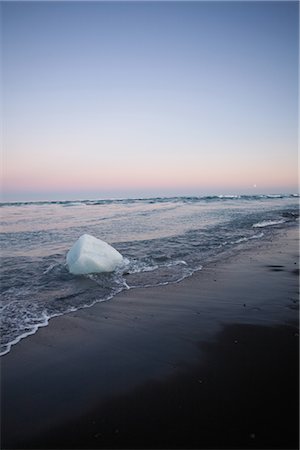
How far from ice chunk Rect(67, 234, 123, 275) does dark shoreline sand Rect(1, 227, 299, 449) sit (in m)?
2.44

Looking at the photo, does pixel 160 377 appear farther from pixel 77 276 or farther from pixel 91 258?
pixel 91 258

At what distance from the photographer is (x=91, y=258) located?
771 cm

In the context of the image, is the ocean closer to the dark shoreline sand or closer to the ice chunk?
the ice chunk

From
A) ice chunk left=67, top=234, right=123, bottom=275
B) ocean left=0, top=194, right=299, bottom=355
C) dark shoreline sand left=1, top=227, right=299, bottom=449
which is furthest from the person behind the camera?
ice chunk left=67, top=234, right=123, bottom=275

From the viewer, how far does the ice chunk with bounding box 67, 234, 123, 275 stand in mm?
7633

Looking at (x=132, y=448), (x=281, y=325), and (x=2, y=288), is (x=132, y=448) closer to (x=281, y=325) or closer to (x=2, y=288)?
(x=281, y=325)

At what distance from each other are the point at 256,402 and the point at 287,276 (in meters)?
4.57

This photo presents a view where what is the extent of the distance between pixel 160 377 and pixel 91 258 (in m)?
4.89

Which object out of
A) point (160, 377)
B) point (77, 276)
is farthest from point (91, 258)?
point (160, 377)

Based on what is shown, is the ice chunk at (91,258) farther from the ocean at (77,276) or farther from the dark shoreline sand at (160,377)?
the dark shoreline sand at (160,377)

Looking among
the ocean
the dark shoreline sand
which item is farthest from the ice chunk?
the dark shoreline sand

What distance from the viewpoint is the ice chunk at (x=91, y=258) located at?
7633 millimetres

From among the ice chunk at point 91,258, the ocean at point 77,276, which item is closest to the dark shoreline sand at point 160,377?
the ocean at point 77,276

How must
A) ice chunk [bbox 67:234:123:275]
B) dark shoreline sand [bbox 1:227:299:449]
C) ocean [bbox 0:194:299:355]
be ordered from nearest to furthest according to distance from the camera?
dark shoreline sand [bbox 1:227:299:449]
ocean [bbox 0:194:299:355]
ice chunk [bbox 67:234:123:275]
